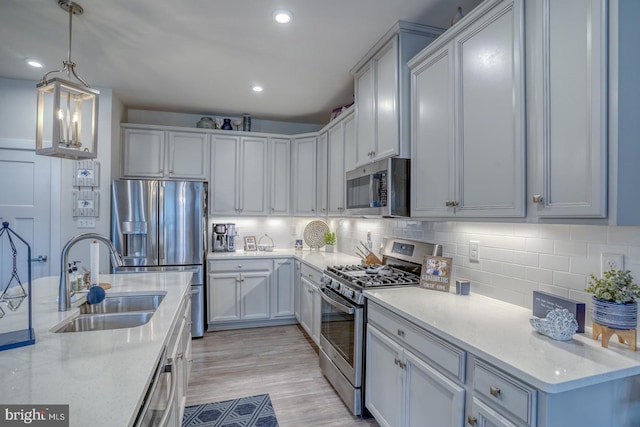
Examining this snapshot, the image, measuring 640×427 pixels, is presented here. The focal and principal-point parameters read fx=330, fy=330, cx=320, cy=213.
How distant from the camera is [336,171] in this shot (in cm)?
366

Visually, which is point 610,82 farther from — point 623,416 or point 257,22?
point 257,22

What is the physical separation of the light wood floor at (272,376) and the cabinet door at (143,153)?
2.03 meters

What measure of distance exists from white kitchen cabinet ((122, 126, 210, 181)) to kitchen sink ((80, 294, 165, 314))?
2264mm

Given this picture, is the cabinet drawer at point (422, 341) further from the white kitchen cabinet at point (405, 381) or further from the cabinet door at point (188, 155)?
the cabinet door at point (188, 155)

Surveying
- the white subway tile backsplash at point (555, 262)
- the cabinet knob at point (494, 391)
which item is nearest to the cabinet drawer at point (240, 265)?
the white subway tile backsplash at point (555, 262)

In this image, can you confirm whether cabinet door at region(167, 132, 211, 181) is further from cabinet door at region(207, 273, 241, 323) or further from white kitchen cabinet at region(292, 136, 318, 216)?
cabinet door at region(207, 273, 241, 323)

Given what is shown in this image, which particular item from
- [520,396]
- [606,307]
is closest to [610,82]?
[606,307]

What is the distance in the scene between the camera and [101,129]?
11.1 ft

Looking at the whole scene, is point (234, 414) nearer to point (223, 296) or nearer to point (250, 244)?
point (223, 296)

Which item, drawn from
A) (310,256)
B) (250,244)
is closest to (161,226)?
(250,244)

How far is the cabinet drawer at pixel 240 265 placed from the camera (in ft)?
12.5

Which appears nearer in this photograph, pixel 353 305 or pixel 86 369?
pixel 86 369

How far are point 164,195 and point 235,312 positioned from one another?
1.55 m

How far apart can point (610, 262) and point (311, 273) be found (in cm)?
247
